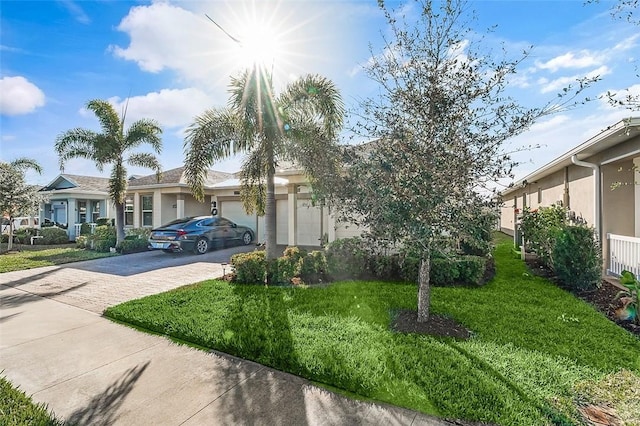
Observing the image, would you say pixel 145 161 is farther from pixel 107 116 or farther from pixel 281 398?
pixel 281 398

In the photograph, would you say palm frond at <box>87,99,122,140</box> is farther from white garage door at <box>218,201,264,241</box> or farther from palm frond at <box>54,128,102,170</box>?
white garage door at <box>218,201,264,241</box>

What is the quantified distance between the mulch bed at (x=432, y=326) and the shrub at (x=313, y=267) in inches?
120

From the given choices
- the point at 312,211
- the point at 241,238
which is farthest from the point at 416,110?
the point at 241,238

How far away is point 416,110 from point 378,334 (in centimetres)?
333

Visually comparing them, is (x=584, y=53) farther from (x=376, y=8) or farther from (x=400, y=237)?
(x=400, y=237)

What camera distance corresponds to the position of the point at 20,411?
10.1 ft

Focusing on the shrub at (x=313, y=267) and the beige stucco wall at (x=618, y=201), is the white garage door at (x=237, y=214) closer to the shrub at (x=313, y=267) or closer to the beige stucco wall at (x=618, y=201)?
the shrub at (x=313, y=267)

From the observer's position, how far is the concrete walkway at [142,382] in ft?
9.70

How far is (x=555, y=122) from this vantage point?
4785 mm

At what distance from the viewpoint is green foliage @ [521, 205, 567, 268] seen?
8443 millimetres

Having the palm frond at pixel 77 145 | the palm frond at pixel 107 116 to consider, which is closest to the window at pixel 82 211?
the palm frond at pixel 77 145

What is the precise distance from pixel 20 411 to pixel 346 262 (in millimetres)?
6211

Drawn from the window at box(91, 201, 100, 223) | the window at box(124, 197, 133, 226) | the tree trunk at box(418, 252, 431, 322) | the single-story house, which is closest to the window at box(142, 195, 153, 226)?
the single-story house

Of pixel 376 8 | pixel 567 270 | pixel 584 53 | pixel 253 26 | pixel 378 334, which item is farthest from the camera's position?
pixel 253 26
